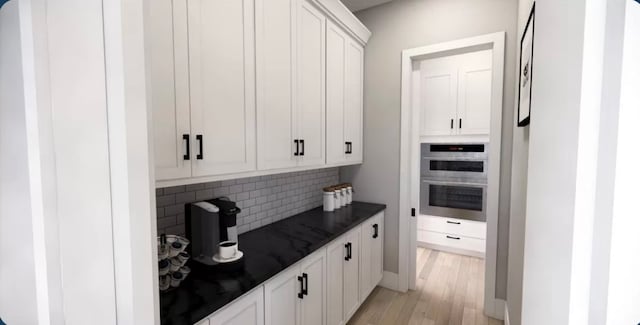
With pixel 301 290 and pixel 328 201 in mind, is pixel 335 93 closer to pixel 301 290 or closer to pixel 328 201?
pixel 328 201

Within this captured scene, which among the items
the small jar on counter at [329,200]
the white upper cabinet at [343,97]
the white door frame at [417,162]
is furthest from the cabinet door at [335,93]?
the white door frame at [417,162]

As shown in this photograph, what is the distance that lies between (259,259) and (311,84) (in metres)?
1.25

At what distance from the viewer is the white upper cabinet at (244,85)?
105 centimetres

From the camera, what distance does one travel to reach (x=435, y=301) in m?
2.52

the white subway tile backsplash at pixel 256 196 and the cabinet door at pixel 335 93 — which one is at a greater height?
A: the cabinet door at pixel 335 93

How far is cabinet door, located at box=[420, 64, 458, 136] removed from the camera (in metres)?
3.34

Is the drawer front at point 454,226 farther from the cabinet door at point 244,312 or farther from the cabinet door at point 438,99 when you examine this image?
the cabinet door at point 244,312

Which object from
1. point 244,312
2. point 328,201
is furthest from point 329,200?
point 244,312

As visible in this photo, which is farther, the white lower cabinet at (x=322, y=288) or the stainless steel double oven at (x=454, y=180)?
the stainless steel double oven at (x=454, y=180)

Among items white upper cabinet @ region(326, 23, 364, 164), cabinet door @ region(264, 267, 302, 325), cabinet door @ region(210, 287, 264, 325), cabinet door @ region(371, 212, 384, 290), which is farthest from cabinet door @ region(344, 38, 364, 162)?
cabinet door @ region(210, 287, 264, 325)

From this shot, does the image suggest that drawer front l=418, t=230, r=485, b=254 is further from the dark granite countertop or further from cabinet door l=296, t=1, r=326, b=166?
cabinet door l=296, t=1, r=326, b=166

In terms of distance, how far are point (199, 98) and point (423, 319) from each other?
2431 mm

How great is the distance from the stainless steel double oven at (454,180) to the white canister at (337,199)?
1631 mm

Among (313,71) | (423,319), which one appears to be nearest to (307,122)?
(313,71)
